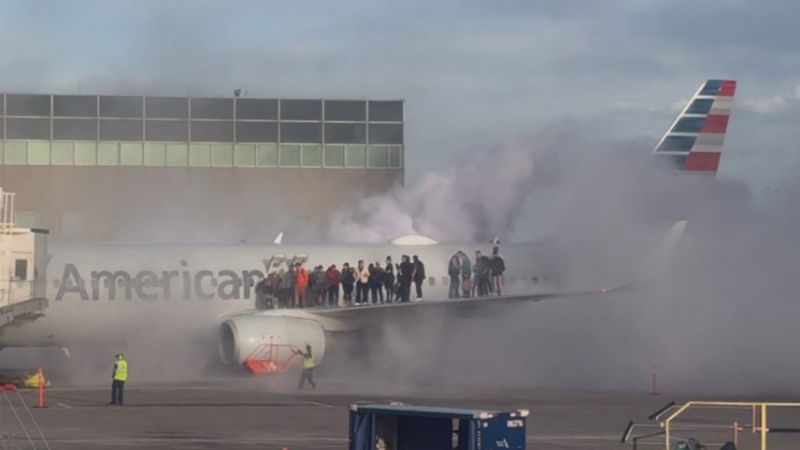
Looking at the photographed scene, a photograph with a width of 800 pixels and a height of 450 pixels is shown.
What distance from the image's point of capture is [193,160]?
61.0m

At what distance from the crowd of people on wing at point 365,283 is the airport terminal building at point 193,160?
1859cm

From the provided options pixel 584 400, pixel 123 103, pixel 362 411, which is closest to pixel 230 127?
pixel 123 103

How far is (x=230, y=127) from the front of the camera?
61.3 m

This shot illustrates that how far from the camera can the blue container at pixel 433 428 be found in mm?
16719

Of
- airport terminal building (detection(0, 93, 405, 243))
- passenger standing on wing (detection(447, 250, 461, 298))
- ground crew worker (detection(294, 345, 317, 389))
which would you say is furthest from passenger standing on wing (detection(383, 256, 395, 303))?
airport terminal building (detection(0, 93, 405, 243))

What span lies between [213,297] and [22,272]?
495 cm

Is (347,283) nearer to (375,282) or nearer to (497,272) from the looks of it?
(375,282)

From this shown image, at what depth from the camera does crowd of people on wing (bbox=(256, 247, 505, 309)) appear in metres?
38.4

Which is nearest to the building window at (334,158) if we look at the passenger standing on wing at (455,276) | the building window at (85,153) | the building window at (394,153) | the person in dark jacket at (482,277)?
the building window at (394,153)

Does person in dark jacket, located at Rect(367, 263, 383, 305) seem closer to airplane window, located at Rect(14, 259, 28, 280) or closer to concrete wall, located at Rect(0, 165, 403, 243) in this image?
airplane window, located at Rect(14, 259, 28, 280)

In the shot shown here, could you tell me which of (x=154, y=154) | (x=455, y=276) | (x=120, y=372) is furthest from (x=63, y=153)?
(x=120, y=372)

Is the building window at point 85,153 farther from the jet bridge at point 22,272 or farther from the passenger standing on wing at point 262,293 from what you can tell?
the passenger standing on wing at point 262,293

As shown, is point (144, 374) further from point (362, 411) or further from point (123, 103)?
point (123, 103)

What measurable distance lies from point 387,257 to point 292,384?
5.74 meters
